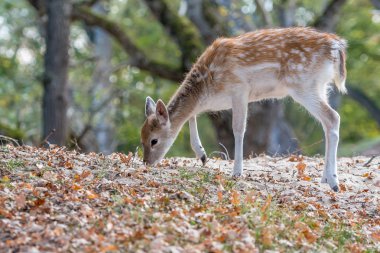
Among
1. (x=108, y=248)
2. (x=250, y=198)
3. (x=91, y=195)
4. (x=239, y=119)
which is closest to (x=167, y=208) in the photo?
(x=91, y=195)

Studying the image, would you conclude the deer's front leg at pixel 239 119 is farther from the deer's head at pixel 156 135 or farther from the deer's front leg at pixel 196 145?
the deer's head at pixel 156 135

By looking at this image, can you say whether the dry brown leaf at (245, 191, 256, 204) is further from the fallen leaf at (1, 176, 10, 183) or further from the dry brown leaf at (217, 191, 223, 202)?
the fallen leaf at (1, 176, 10, 183)

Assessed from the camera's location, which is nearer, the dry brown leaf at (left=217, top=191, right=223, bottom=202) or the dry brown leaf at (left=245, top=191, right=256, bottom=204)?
the dry brown leaf at (left=245, top=191, right=256, bottom=204)

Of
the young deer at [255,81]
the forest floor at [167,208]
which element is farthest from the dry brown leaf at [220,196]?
the young deer at [255,81]

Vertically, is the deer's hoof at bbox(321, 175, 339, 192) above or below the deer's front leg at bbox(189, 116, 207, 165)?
below

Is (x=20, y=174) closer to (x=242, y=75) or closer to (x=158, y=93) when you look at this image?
(x=242, y=75)

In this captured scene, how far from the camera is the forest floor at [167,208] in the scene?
20.9ft

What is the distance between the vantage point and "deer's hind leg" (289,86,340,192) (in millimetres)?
9508

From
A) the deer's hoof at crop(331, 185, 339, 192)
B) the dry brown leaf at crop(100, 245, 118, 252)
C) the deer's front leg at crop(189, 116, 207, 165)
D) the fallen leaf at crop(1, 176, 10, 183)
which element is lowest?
the deer's hoof at crop(331, 185, 339, 192)

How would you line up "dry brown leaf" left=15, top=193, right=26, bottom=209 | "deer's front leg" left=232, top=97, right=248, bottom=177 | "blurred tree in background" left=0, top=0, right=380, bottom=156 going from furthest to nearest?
"blurred tree in background" left=0, top=0, right=380, bottom=156 → "deer's front leg" left=232, top=97, right=248, bottom=177 → "dry brown leaf" left=15, top=193, right=26, bottom=209

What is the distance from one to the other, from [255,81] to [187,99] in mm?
940

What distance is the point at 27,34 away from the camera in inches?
1206

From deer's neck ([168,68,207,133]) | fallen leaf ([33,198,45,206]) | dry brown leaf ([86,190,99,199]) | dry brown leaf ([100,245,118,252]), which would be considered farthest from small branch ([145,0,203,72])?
dry brown leaf ([100,245,118,252])

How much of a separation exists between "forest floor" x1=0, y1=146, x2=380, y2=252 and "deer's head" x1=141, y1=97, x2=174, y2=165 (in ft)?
0.84
